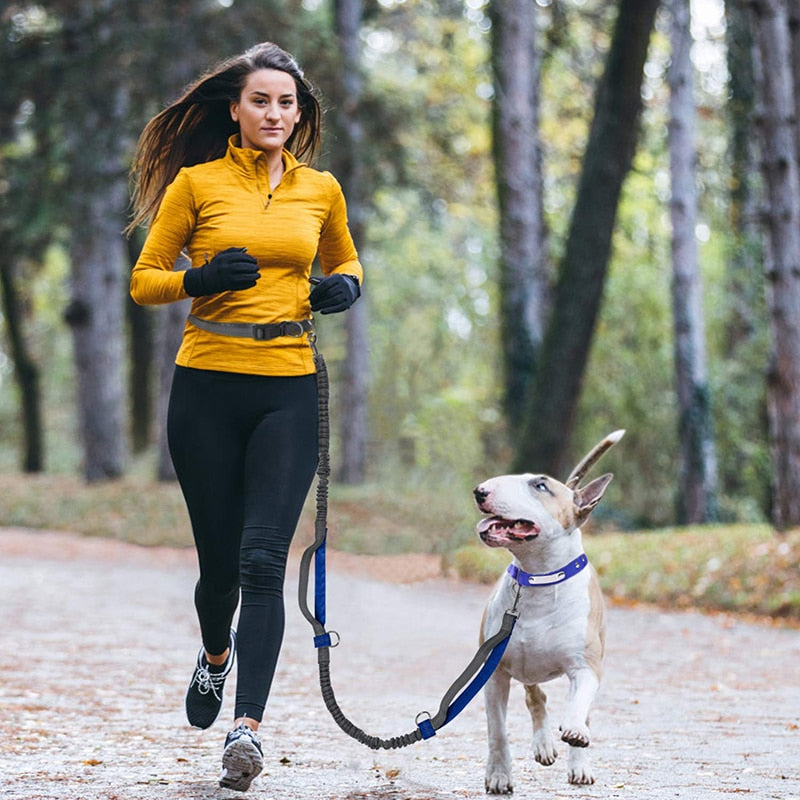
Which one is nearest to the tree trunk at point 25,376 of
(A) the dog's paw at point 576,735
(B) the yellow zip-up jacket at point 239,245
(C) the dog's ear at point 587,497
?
(B) the yellow zip-up jacket at point 239,245

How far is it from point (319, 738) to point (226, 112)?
2721mm

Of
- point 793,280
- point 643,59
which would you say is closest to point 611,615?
point 793,280

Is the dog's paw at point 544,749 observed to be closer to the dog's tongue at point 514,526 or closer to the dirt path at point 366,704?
the dirt path at point 366,704

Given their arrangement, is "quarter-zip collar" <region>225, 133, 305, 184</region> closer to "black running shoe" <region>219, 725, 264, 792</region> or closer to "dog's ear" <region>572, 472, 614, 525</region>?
"dog's ear" <region>572, 472, 614, 525</region>

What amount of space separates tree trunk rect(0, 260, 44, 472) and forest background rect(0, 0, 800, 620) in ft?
0.24

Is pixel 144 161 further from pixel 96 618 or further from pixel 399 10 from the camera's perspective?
pixel 399 10

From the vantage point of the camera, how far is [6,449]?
41.3m

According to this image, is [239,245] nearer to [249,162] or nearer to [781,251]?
[249,162]

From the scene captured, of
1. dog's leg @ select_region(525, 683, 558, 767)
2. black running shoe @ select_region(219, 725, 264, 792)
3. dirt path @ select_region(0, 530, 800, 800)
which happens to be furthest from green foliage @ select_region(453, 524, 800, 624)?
black running shoe @ select_region(219, 725, 264, 792)

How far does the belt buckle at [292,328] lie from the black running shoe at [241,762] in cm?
140

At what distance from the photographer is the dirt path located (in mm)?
5051

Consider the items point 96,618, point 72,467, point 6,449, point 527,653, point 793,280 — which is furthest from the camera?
point 6,449

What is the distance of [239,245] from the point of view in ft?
16.4

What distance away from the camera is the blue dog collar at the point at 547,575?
4836mm
